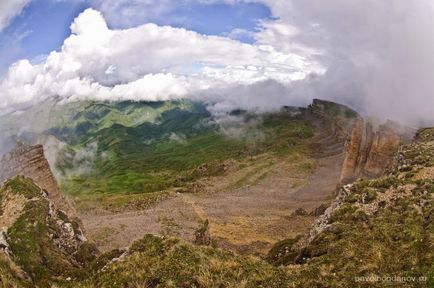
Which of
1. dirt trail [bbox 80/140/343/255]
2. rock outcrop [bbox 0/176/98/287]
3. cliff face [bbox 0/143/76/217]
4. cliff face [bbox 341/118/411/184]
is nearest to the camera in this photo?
rock outcrop [bbox 0/176/98/287]

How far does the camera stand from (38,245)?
3197 centimetres

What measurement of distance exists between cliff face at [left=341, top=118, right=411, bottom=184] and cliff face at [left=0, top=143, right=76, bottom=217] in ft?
166

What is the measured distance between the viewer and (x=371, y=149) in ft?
275

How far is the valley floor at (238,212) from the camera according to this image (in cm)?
6122

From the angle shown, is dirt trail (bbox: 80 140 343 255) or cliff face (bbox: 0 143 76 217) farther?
dirt trail (bbox: 80 140 343 255)

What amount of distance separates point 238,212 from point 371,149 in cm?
2735

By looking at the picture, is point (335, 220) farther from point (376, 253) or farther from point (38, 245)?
point (38, 245)

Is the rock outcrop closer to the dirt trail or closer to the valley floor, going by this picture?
the valley floor

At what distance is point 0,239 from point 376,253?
23.4 metres

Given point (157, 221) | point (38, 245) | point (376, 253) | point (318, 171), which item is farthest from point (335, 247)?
point (318, 171)

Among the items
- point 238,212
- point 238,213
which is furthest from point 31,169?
point 238,212

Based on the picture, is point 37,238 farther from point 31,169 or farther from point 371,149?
point 371,149


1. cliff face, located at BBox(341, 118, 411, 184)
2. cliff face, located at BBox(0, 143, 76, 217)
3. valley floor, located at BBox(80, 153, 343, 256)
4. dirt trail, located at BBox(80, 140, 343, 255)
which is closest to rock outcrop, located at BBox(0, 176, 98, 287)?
cliff face, located at BBox(0, 143, 76, 217)

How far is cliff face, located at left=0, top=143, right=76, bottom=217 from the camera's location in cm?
5786
